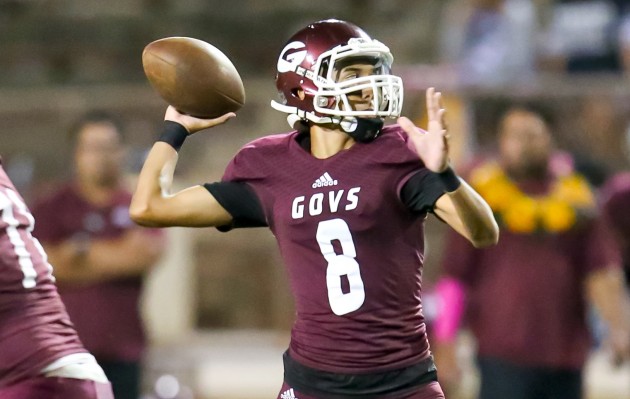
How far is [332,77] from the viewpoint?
3760 millimetres

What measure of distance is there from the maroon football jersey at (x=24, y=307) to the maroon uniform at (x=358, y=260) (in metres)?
0.66

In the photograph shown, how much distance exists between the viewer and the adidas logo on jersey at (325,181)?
3719mm

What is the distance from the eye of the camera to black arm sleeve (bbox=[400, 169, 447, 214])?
3.55m

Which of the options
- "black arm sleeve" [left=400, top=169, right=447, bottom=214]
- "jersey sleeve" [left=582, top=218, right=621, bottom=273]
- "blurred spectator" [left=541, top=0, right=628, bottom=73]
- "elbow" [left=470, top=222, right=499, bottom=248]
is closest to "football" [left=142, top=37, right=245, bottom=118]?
"black arm sleeve" [left=400, top=169, right=447, bottom=214]

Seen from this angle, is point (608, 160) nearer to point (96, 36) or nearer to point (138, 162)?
point (138, 162)

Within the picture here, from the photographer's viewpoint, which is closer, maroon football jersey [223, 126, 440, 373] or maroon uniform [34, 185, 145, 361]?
maroon football jersey [223, 126, 440, 373]

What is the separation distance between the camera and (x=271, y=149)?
3.91 m

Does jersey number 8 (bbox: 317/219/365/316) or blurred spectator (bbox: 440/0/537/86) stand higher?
blurred spectator (bbox: 440/0/537/86)

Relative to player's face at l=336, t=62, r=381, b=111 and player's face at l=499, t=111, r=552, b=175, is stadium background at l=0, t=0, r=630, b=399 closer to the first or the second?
player's face at l=499, t=111, r=552, b=175

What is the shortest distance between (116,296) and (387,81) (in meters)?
2.98

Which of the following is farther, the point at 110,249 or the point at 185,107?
the point at 110,249

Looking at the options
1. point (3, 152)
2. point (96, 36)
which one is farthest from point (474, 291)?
point (96, 36)

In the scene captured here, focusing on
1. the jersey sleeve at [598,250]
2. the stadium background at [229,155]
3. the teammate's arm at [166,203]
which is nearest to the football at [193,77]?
the teammate's arm at [166,203]

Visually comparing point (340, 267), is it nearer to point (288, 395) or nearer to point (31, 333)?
point (288, 395)
